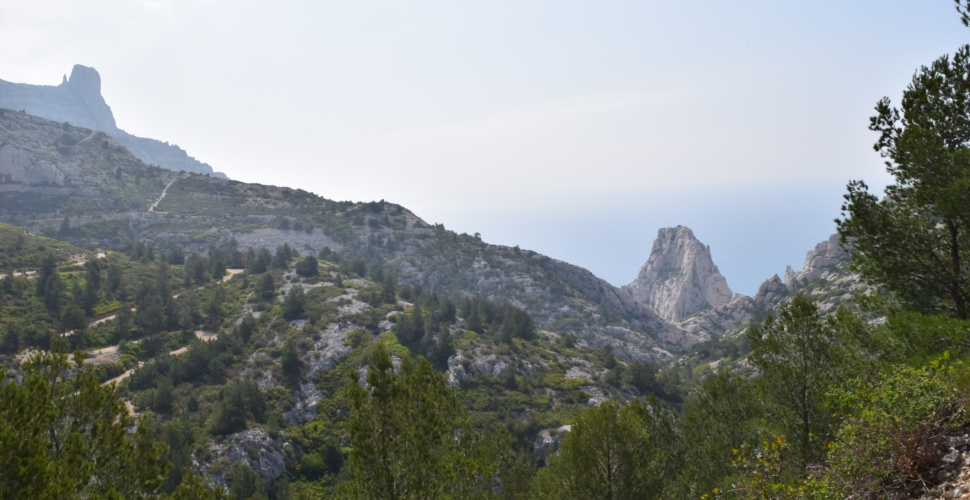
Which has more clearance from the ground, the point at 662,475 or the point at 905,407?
the point at 905,407

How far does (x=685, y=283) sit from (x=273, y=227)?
471 feet

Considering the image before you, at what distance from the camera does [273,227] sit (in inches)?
5167

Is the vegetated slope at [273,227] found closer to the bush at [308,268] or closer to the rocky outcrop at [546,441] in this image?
Answer: the bush at [308,268]

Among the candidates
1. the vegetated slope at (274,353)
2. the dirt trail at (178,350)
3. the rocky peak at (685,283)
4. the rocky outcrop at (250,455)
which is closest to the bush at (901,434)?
the vegetated slope at (274,353)

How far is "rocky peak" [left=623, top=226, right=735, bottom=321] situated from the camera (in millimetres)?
177750

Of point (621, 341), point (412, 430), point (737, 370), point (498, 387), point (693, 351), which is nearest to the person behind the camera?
point (412, 430)

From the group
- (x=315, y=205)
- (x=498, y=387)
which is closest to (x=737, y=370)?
(x=498, y=387)

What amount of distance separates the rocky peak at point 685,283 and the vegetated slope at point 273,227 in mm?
41749

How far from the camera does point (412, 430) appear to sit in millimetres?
15188

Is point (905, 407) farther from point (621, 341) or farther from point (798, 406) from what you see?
point (621, 341)

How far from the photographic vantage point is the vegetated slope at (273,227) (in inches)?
4577

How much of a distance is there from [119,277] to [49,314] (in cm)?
1505

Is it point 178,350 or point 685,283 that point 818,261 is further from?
point 178,350

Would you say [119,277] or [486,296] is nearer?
[119,277]
